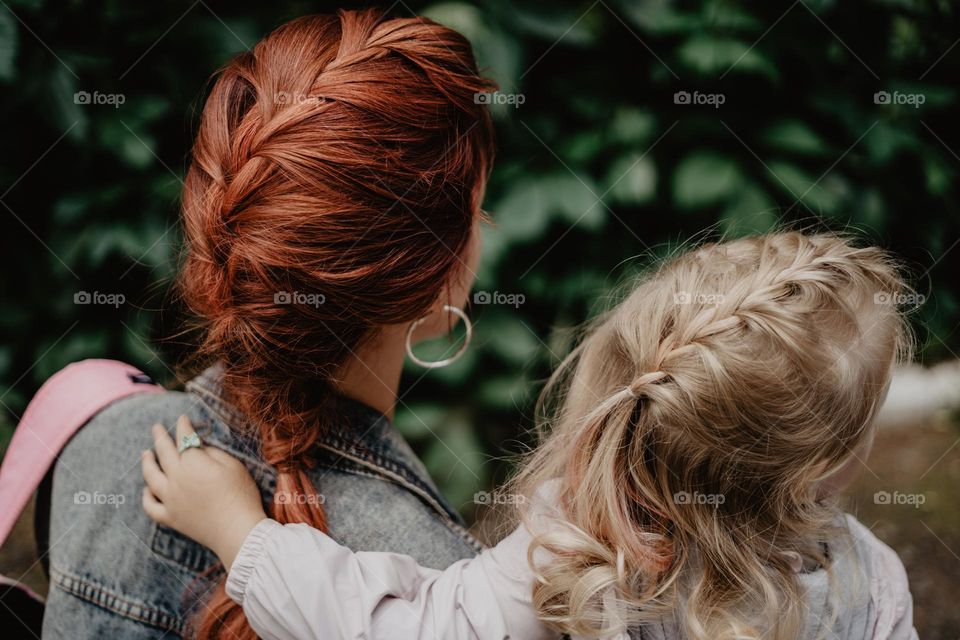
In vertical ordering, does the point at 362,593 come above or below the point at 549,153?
below

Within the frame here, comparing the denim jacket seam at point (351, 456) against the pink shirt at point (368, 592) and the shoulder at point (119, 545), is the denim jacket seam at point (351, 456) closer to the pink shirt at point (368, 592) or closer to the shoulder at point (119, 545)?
the shoulder at point (119, 545)

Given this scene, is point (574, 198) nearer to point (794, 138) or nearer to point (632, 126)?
point (632, 126)

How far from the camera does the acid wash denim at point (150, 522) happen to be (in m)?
1.15

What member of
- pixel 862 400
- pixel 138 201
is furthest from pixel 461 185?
pixel 138 201

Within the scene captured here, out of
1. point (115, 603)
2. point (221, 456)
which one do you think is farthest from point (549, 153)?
point (115, 603)

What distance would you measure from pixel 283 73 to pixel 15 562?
1.49 m

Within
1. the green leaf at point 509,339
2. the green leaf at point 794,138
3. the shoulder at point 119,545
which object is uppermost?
the green leaf at point 794,138

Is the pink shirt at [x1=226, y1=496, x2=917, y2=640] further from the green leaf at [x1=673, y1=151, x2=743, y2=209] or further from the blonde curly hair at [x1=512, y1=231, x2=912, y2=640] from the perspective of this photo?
the green leaf at [x1=673, y1=151, x2=743, y2=209]

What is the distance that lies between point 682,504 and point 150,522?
0.77 meters

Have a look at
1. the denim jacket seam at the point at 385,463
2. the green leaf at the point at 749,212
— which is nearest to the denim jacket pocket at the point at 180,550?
the denim jacket seam at the point at 385,463

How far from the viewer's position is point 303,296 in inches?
41.5

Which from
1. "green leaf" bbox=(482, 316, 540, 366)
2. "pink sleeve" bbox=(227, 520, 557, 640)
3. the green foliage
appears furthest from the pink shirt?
"green leaf" bbox=(482, 316, 540, 366)

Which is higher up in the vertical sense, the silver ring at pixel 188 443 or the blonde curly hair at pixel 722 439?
the blonde curly hair at pixel 722 439

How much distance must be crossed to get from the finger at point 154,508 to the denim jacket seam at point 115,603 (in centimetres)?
13
